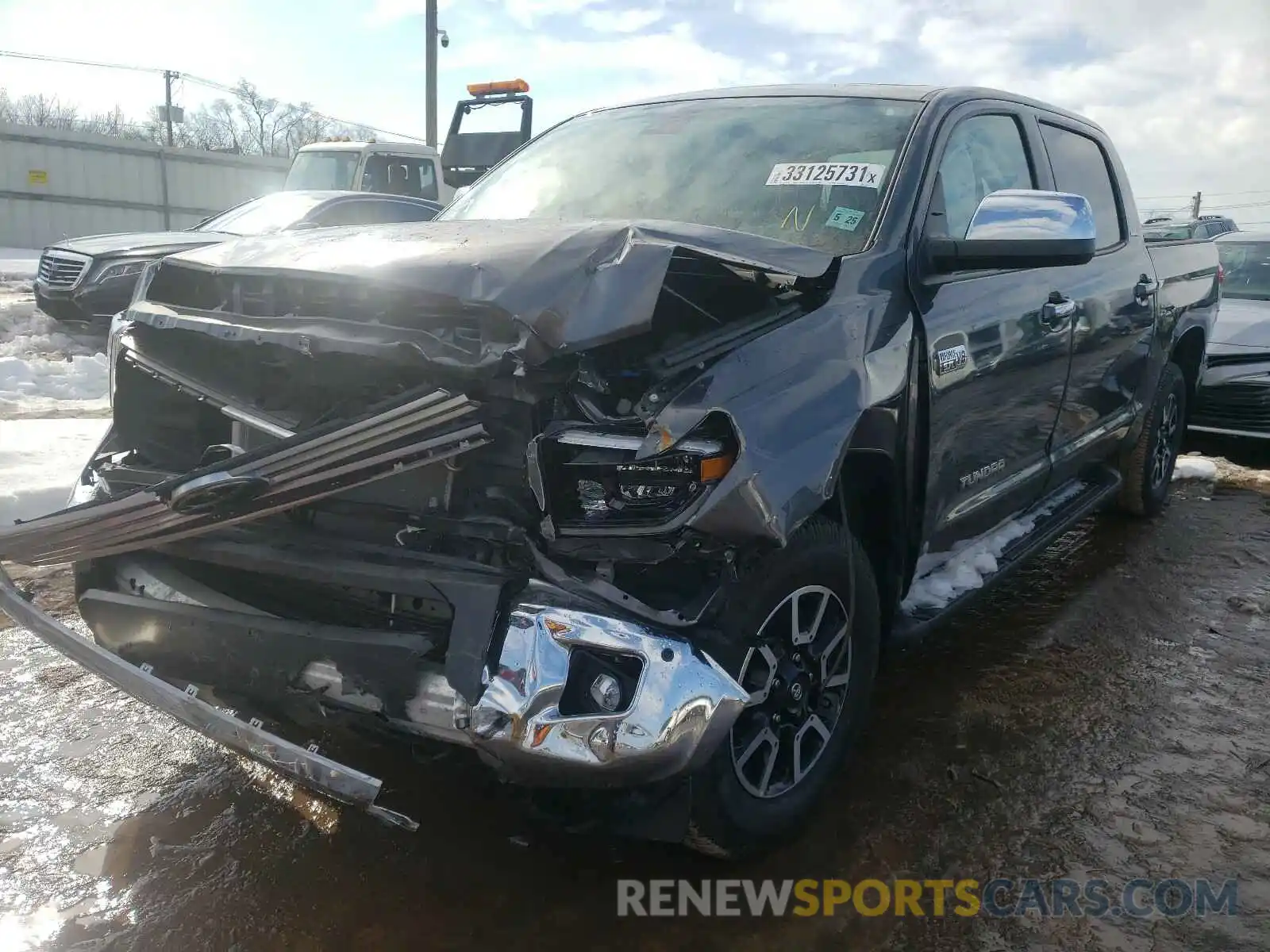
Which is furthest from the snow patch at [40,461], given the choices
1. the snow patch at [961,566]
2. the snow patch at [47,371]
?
the snow patch at [961,566]

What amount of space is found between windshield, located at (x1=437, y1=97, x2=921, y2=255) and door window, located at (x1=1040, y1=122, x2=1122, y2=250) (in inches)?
44.6

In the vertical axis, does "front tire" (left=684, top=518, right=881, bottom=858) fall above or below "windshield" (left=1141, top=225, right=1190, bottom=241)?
below

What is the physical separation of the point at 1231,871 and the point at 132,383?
315 centimetres

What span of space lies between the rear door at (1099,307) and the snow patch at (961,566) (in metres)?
0.35

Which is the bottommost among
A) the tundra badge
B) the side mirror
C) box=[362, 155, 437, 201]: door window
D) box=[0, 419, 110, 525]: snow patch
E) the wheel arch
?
box=[0, 419, 110, 525]: snow patch

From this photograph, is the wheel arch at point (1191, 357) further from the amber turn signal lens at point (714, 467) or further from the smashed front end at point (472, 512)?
→ the amber turn signal lens at point (714, 467)

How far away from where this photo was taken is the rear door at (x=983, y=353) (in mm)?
2949

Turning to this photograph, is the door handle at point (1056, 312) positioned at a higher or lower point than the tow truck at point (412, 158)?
lower

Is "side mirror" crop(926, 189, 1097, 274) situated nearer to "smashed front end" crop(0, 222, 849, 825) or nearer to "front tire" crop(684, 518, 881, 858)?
"smashed front end" crop(0, 222, 849, 825)

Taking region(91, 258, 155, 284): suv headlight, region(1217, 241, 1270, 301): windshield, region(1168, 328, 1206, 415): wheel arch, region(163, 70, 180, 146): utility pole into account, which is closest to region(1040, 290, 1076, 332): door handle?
region(1168, 328, 1206, 415): wheel arch

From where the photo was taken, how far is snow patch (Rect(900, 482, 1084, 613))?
323 cm

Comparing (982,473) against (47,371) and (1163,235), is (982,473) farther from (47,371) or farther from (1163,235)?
(47,371)

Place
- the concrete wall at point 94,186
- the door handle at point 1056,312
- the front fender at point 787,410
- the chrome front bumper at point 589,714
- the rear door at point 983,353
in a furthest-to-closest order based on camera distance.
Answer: the concrete wall at point 94,186, the door handle at point 1056,312, the rear door at point 983,353, the front fender at point 787,410, the chrome front bumper at point 589,714

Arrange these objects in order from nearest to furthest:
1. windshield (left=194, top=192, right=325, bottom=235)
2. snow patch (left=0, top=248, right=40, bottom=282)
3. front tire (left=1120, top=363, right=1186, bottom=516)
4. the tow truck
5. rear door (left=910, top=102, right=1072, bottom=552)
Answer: rear door (left=910, top=102, right=1072, bottom=552) → front tire (left=1120, top=363, right=1186, bottom=516) → windshield (left=194, top=192, right=325, bottom=235) → the tow truck → snow patch (left=0, top=248, right=40, bottom=282)
